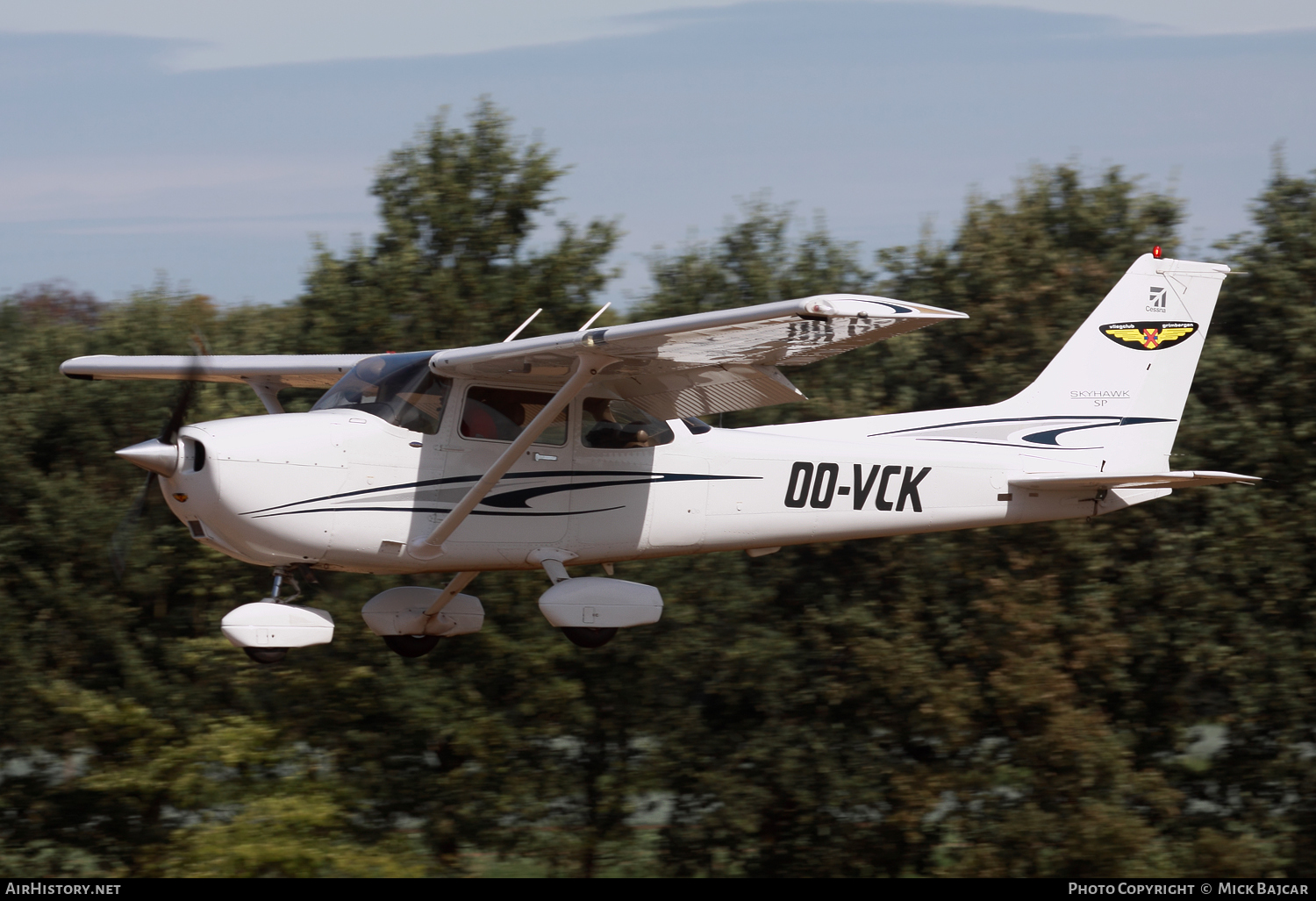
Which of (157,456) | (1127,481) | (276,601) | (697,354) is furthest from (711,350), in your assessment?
(1127,481)

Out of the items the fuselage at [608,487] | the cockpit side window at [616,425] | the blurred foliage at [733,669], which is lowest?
the blurred foliage at [733,669]

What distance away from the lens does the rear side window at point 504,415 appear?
841 centimetres

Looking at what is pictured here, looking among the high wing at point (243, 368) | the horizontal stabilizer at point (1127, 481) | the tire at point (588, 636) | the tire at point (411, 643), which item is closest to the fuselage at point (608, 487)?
the horizontal stabilizer at point (1127, 481)

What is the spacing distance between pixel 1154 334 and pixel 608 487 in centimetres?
505

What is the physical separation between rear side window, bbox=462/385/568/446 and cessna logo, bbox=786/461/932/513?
1.91 metres

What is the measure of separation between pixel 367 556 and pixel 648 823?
460 inches

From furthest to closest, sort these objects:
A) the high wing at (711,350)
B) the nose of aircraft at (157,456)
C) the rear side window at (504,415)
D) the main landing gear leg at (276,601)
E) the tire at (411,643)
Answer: the tire at (411,643), the rear side window at (504,415), the main landing gear leg at (276,601), the nose of aircraft at (157,456), the high wing at (711,350)

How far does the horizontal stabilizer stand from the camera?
29.0ft

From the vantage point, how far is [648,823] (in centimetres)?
1873

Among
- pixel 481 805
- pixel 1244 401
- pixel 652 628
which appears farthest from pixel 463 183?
pixel 1244 401

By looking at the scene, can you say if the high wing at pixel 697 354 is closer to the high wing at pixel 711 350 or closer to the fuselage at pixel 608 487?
the high wing at pixel 711 350

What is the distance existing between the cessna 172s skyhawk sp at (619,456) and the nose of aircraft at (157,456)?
1cm

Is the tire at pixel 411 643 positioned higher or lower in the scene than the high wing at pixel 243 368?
lower

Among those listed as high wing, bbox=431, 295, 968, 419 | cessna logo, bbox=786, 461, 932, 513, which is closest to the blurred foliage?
cessna logo, bbox=786, 461, 932, 513
